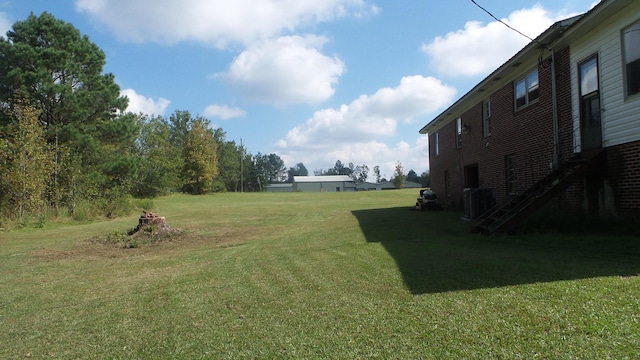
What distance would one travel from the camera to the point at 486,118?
1480 centimetres

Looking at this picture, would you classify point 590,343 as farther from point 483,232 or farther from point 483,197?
point 483,197

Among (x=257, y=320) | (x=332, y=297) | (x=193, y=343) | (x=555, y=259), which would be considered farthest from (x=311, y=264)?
(x=555, y=259)

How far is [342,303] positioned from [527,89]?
10438 millimetres

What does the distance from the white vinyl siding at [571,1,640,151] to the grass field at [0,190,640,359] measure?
2219 millimetres

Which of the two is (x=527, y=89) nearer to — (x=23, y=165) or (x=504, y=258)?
(x=504, y=258)

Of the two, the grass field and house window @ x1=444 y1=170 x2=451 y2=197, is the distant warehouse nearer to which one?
house window @ x1=444 y1=170 x2=451 y2=197

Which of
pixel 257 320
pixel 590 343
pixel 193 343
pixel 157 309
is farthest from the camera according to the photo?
pixel 157 309

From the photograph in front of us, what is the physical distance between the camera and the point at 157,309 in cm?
429

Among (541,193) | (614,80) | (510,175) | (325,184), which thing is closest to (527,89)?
(510,175)

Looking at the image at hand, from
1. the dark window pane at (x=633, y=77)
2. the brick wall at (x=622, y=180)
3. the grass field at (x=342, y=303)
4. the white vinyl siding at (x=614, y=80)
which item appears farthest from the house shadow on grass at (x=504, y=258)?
the dark window pane at (x=633, y=77)

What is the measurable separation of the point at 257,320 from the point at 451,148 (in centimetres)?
1723

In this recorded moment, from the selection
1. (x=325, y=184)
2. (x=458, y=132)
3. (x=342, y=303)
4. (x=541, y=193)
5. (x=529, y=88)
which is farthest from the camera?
(x=325, y=184)

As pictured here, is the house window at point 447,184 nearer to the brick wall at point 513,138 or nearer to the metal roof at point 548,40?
the brick wall at point 513,138

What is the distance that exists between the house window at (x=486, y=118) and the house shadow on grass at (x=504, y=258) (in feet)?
23.8
